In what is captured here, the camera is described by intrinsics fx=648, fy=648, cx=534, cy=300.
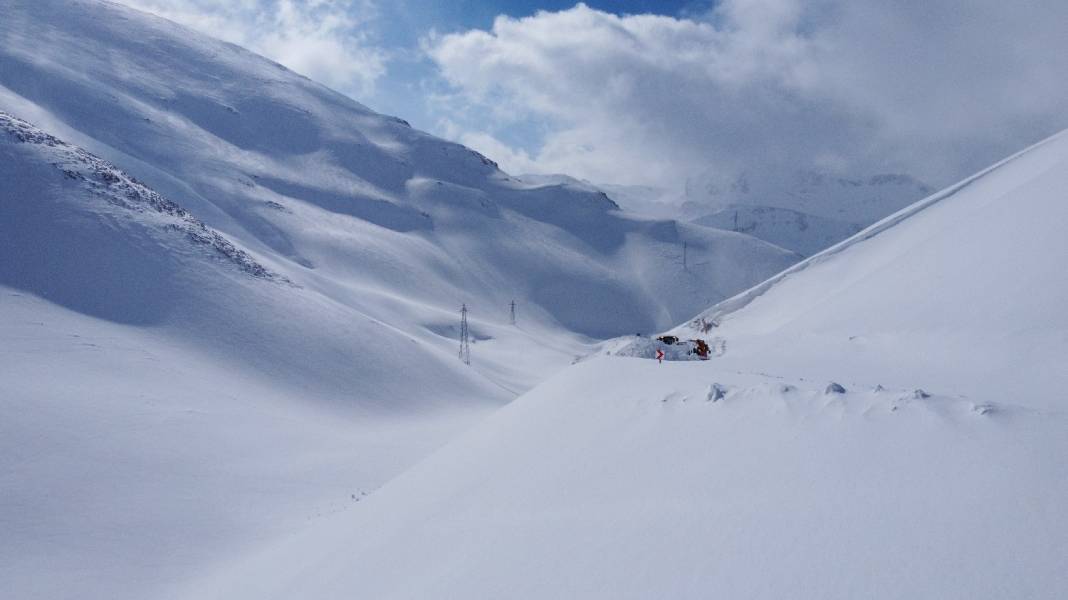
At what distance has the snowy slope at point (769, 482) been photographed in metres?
6.46

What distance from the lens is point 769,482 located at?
8047 millimetres

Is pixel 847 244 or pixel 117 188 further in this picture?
pixel 117 188

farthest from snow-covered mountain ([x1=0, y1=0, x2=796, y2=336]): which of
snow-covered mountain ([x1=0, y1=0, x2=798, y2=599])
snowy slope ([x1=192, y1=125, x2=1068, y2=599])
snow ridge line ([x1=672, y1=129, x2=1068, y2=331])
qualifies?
snowy slope ([x1=192, y1=125, x2=1068, y2=599])

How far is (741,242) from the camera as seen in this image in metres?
157

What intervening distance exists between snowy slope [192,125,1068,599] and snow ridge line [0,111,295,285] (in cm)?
3560

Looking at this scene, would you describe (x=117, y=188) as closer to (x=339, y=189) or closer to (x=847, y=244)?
(x=847, y=244)

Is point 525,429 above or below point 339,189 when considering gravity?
below

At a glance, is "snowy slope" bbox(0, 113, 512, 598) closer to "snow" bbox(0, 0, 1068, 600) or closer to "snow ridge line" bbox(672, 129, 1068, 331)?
"snow" bbox(0, 0, 1068, 600)

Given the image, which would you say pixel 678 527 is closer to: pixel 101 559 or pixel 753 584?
pixel 753 584

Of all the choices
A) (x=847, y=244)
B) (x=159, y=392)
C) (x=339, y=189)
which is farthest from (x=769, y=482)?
(x=339, y=189)

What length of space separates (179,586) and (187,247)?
34059 mm

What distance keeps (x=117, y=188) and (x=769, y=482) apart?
49382 millimetres

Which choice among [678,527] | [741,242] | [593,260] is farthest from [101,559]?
[741,242]

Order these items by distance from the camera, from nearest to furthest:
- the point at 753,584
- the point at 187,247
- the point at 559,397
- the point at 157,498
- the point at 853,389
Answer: the point at 753,584 < the point at 853,389 < the point at 559,397 < the point at 157,498 < the point at 187,247
